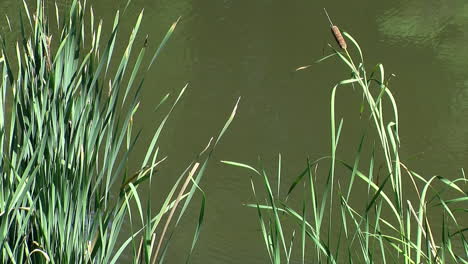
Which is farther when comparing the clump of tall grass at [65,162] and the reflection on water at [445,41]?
the reflection on water at [445,41]

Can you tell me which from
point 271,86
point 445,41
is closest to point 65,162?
point 271,86

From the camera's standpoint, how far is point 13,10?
5.56 m

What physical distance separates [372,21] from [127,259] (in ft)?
12.0

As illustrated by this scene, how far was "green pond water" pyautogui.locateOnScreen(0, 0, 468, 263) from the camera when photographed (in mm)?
3379

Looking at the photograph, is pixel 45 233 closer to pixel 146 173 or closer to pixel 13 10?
pixel 146 173

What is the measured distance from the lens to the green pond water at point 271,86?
3379mm

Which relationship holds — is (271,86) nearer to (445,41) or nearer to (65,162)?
(445,41)

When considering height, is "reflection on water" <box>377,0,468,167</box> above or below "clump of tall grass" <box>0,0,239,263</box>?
below

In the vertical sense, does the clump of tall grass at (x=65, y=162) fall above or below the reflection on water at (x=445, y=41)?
above

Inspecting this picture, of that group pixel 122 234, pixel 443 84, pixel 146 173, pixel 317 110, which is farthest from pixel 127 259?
pixel 443 84

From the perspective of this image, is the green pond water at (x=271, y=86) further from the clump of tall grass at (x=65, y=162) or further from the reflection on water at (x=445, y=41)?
the clump of tall grass at (x=65, y=162)

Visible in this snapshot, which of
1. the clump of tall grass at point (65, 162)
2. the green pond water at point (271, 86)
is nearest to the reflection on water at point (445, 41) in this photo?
the green pond water at point (271, 86)

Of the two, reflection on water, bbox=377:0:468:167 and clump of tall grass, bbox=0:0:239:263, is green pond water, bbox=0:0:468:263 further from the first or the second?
clump of tall grass, bbox=0:0:239:263

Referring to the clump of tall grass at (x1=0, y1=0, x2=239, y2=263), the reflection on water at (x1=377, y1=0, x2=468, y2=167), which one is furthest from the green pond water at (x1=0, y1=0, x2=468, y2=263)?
the clump of tall grass at (x1=0, y1=0, x2=239, y2=263)
